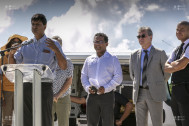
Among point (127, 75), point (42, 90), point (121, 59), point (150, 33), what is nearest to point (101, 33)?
point (150, 33)

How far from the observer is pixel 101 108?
12.9ft

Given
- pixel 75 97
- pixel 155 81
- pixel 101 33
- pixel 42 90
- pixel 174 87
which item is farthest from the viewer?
pixel 75 97

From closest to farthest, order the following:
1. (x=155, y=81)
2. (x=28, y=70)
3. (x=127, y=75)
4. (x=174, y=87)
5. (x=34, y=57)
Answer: (x=28, y=70)
(x=34, y=57)
(x=174, y=87)
(x=155, y=81)
(x=127, y=75)

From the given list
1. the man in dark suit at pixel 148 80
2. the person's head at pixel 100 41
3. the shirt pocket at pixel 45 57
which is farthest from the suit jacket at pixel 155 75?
the shirt pocket at pixel 45 57

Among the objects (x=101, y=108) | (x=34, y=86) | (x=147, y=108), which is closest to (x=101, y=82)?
(x=101, y=108)

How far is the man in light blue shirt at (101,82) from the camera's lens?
12.9ft

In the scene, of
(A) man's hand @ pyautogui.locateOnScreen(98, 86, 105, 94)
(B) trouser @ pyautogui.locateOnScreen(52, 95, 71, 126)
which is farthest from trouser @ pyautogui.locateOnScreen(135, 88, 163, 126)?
(B) trouser @ pyautogui.locateOnScreen(52, 95, 71, 126)

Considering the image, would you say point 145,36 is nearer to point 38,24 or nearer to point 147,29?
point 147,29

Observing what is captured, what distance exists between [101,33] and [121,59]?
7.22ft

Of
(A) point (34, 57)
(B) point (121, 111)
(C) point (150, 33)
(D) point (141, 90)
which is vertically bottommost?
(B) point (121, 111)

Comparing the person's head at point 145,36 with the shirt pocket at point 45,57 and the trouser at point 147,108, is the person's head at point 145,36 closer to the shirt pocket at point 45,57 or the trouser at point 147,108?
the trouser at point 147,108

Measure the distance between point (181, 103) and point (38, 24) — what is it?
1.66m

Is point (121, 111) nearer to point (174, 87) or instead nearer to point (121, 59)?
point (121, 59)

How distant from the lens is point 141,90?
3.89 m
